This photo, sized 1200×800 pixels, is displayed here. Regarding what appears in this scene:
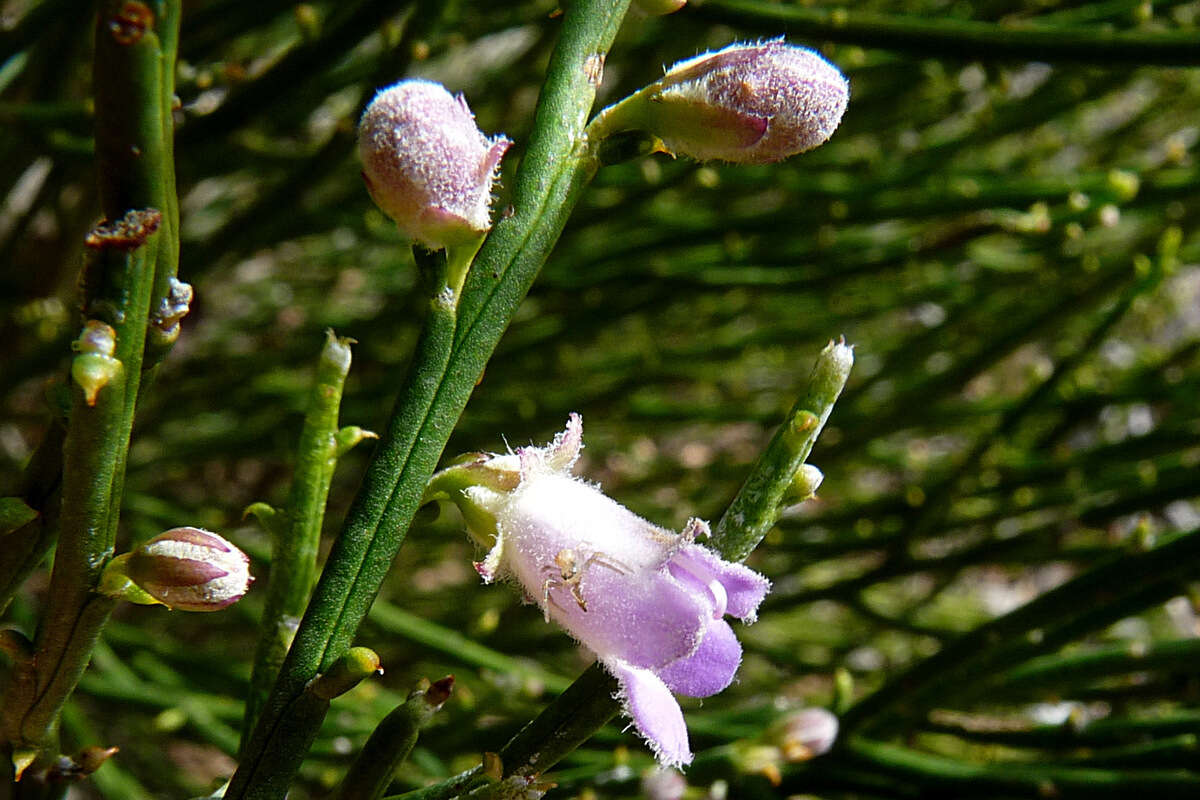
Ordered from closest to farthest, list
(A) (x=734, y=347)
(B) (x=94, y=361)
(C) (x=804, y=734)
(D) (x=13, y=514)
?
1. (B) (x=94, y=361)
2. (D) (x=13, y=514)
3. (C) (x=804, y=734)
4. (A) (x=734, y=347)

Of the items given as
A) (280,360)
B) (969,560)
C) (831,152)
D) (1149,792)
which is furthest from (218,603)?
(831,152)

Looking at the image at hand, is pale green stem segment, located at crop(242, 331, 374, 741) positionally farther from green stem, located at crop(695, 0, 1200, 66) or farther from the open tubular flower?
green stem, located at crop(695, 0, 1200, 66)

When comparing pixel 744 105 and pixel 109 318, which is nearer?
pixel 109 318

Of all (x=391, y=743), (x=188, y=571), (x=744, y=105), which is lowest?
(x=391, y=743)

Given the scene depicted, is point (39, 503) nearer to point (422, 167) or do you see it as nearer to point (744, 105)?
point (422, 167)

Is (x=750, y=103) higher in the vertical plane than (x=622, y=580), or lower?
higher

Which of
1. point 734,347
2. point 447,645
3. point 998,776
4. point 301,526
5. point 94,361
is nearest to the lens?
point 94,361

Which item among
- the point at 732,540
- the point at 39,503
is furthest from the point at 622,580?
the point at 39,503

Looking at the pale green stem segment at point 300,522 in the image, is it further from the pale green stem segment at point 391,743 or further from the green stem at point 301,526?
the pale green stem segment at point 391,743
